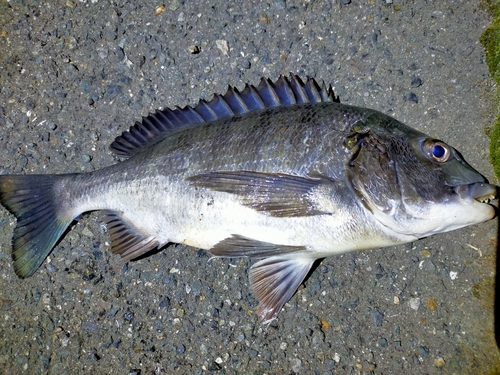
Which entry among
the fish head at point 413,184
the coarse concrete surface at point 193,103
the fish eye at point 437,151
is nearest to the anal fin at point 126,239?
the coarse concrete surface at point 193,103

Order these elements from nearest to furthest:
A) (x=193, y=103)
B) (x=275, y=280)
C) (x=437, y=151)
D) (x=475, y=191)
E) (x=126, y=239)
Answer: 1. (x=475, y=191)
2. (x=437, y=151)
3. (x=275, y=280)
4. (x=126, y=239)
5. (x=193, y=103)

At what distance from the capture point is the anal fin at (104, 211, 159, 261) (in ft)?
9.05

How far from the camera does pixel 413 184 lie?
220 cm

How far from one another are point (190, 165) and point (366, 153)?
41.1 inches

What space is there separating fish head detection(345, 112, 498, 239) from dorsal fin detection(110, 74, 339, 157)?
477mm

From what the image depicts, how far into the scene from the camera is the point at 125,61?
321cm

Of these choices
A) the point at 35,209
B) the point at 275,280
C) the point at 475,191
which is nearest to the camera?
the point at 475,191

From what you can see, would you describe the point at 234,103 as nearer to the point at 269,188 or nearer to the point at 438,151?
the point at 269,188

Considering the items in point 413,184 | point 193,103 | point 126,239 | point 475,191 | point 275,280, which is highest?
point 193,103

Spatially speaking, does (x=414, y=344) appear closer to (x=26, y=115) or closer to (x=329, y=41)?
(x=329, y=41)

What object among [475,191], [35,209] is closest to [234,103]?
[475,191]

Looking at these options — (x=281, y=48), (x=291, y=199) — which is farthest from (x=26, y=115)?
(x=291, y=199)

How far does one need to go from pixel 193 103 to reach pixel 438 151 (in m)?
1.73

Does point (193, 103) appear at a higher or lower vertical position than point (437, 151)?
higher
